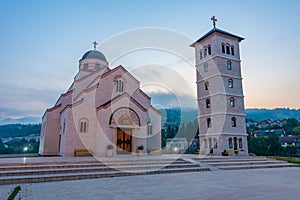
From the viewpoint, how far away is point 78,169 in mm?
10219

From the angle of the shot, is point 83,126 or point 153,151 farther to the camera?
point 153,151

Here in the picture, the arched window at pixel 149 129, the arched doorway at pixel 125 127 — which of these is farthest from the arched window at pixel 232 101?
the arched doorway at pixel 125 127

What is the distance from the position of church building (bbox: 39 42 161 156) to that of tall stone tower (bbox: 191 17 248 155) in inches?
263

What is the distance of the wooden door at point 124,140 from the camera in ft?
59.1

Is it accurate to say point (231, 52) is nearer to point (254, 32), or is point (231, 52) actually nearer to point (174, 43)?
point (254, 32)

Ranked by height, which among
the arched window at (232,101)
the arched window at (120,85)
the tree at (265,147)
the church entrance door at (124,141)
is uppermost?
the arched window at (120,85)

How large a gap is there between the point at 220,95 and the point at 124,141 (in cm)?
1178

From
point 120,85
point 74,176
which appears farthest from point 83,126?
point 74,176

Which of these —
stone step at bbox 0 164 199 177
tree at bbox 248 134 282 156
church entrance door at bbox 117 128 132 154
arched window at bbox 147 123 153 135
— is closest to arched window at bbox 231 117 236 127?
arched window at bbox 147 123 153 135

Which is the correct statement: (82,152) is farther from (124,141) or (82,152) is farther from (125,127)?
(125,127)

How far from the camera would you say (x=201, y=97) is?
84.0 ft

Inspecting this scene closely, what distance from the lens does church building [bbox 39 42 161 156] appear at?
1722 cm

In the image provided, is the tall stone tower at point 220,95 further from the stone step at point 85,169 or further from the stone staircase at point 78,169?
the stone step at point 85,169

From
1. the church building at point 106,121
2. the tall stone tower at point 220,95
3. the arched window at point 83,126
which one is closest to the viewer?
the church building at point 106,121
